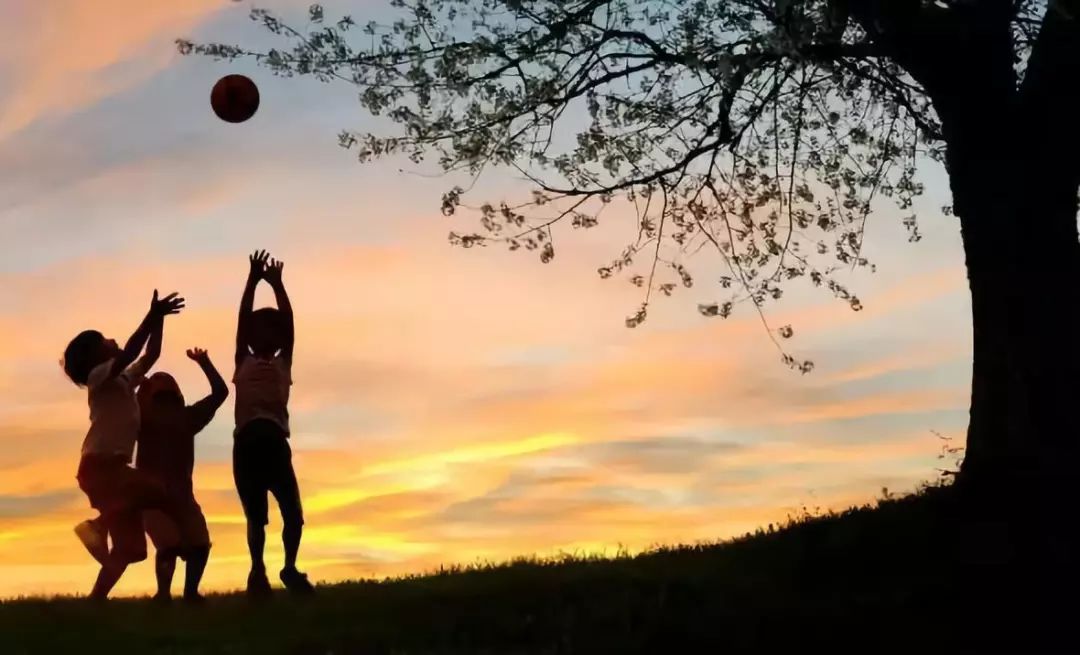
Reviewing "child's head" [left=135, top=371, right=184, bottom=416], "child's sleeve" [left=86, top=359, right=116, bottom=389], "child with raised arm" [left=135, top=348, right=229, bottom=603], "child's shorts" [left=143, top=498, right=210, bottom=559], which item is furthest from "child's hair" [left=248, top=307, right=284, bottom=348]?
"child's shorts" [left=143, top=498, right=210, bottom=559]

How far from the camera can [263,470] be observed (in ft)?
39.3

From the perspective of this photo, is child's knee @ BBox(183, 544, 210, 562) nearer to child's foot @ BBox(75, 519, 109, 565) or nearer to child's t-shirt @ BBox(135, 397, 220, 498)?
child's t-shirt @ BBox(135, 397, 220, 498)

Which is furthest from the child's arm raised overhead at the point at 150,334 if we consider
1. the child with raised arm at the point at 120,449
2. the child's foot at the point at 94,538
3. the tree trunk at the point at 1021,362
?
the tree trunk at the point at 1021,362

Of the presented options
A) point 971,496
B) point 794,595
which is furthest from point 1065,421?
point 794,595

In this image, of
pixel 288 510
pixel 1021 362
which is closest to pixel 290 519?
pixel 288 510

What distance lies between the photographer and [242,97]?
13.4m

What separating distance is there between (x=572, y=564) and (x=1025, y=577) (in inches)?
188

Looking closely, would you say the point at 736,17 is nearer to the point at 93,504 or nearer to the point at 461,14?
the point at 461,14

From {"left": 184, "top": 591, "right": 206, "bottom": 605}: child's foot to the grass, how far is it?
0.70ft

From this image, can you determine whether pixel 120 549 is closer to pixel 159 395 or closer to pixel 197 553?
pixel 197 553

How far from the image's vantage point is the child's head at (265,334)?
12.4 metres

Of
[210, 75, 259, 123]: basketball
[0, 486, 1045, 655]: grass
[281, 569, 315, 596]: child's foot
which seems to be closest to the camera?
[0, 486, 1045, 655]: grass

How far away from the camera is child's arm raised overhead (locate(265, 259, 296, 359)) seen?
12449 millimetres

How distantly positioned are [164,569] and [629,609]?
512 centimetres
